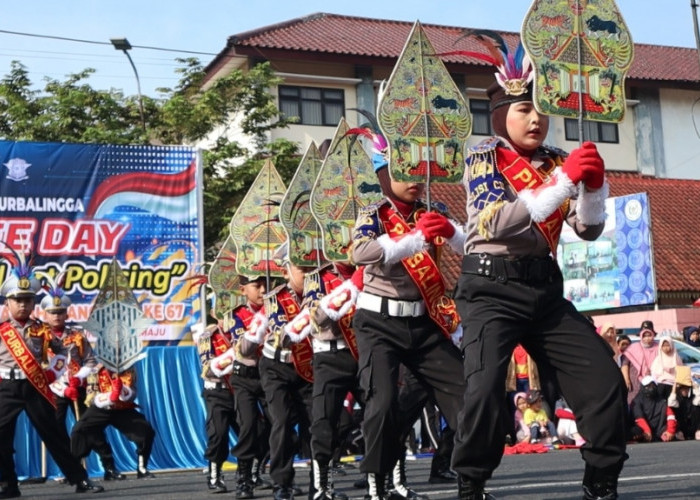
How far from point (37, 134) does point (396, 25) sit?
1598 centimetres

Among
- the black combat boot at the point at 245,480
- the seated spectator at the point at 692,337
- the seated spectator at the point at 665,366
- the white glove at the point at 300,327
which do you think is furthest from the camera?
the seated spectator at the point at 692,337

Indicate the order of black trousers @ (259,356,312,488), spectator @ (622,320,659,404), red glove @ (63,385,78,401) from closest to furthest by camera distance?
1. black trousers @ (259,356,312,488)
2. red glove @ (63,385,78,401)
3. spectator @ (622,320,659,404)

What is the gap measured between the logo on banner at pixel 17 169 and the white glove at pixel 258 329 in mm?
8846

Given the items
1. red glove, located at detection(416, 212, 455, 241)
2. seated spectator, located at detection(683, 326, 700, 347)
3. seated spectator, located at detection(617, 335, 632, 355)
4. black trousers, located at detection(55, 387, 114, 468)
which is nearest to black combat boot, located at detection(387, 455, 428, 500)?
red glove, located at detection(416, 212, 455, 241)

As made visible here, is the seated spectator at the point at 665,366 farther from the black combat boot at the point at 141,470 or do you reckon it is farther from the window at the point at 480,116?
the window at the point at 480,116

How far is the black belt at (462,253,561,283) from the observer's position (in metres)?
6.33

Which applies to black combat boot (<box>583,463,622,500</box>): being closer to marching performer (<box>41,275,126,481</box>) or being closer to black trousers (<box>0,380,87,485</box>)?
black trousers (<box>0,380,87,485</box>)

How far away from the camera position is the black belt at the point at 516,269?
633 cm

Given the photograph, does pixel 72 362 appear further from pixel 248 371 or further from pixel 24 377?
pixel 248 371

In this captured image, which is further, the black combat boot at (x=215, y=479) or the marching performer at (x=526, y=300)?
the black combat boot at (x=215, y=479)

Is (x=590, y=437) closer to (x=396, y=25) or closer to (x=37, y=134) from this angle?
(x=37, y=134)

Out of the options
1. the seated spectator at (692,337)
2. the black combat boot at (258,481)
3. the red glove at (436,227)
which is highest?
the seated spectator at (692,337)

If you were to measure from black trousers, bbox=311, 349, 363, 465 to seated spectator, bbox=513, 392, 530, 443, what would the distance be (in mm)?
8799

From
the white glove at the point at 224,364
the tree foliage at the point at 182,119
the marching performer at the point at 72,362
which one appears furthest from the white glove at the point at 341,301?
the tree foliage at the point at 182,119
